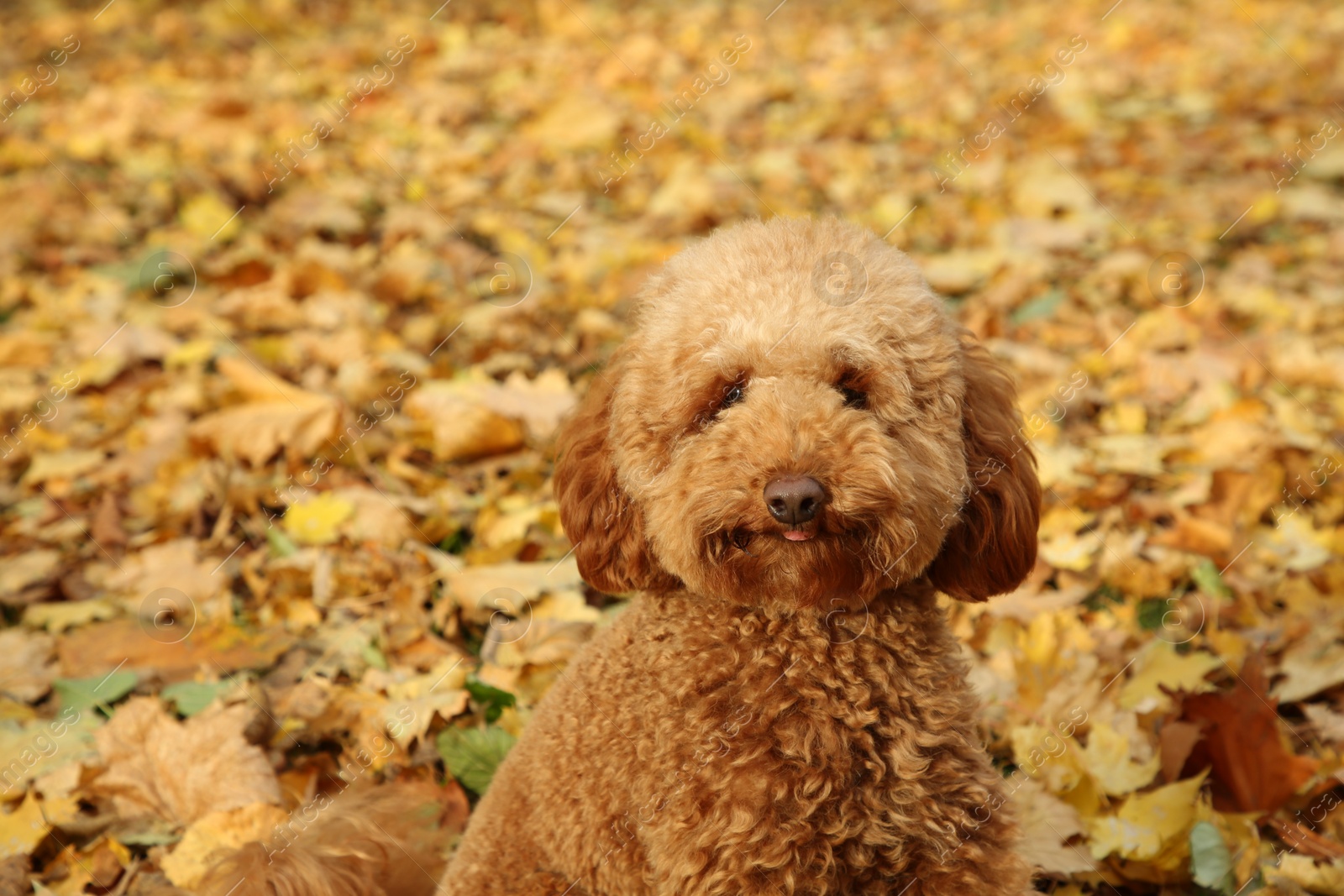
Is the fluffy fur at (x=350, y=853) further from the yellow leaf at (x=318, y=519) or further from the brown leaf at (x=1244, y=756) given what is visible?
the brown leaf at (x=1244, y=756)

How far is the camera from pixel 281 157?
6844mm

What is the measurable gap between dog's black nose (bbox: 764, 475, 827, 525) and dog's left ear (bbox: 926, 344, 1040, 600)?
0.45 meters

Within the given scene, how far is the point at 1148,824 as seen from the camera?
2646 mm

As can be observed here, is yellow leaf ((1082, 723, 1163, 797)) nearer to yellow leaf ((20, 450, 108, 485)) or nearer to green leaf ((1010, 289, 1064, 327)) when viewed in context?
green leaf ((1010, 289, 1064, 327))

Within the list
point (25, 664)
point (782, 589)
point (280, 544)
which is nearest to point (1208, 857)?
point (782, 589)

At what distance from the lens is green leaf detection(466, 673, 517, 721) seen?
3123 mm

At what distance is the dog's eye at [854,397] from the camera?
216 centimetres

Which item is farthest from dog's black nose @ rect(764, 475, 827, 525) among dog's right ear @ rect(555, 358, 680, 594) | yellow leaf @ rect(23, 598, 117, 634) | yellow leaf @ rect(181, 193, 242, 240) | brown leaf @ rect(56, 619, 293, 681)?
yellow leaf @ rect(181, 193, 242, 240)

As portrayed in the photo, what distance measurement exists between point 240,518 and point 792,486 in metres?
2.83

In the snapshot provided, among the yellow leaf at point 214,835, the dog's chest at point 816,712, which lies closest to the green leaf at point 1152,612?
the dog's chest at point 816,712

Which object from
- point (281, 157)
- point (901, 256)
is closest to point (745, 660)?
point (901, 256)

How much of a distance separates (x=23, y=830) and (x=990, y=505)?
2607 millimetres

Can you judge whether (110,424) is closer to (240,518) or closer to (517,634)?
(240,518)

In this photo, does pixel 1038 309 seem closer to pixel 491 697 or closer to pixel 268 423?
pixel 491 697
